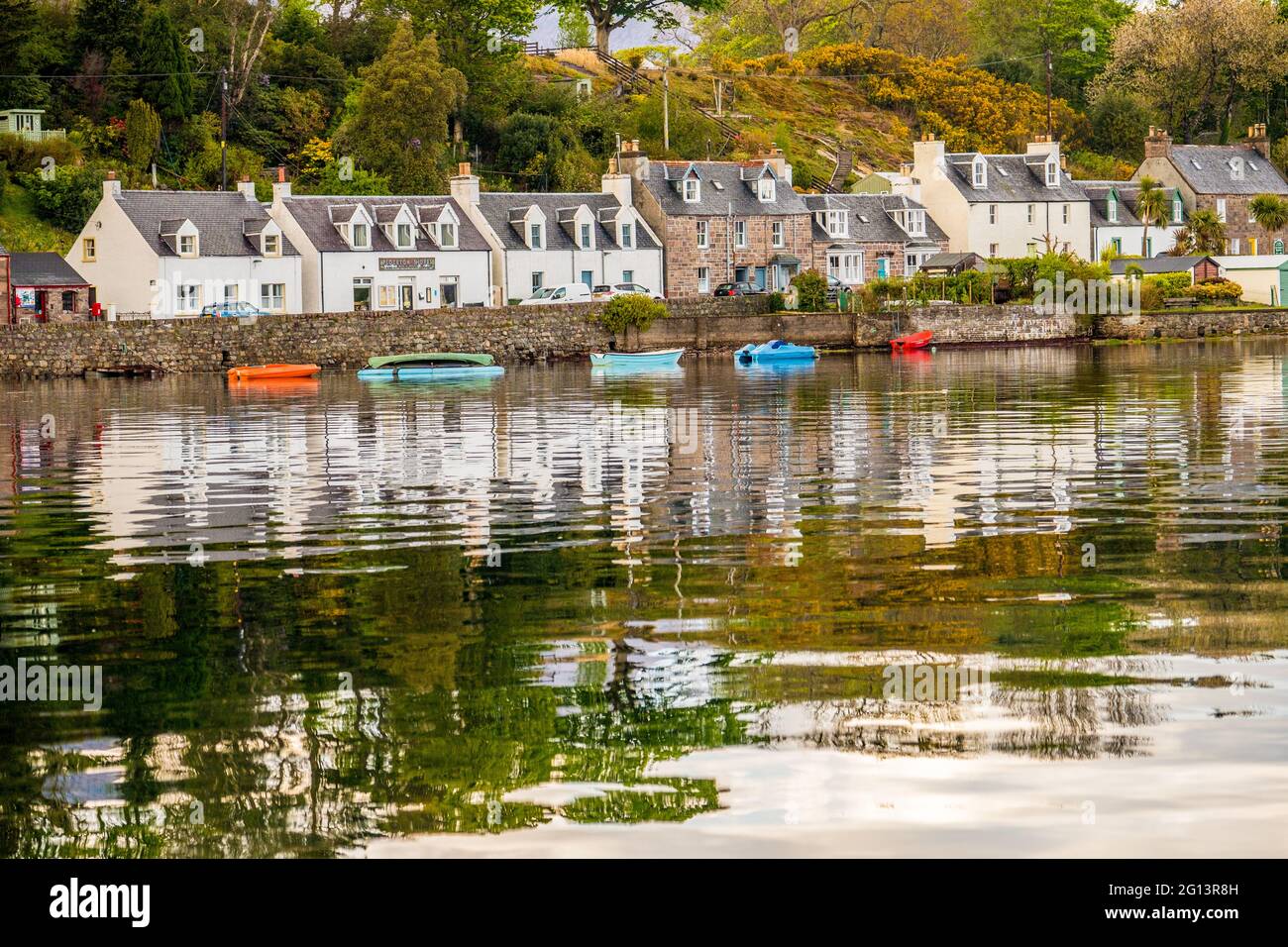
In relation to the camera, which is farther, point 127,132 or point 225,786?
point 127,132

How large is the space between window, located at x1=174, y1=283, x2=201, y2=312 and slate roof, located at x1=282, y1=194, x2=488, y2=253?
247 inches

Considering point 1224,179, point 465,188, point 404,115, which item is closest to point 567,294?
point 465,188

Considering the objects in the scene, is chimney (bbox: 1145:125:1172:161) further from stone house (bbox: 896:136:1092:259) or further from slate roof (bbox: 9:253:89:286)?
slate roof (bbox: 9:253:89:286)

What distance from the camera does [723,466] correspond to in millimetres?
34031

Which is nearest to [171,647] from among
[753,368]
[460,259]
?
[753,368]

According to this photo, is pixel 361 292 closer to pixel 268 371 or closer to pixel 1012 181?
pixel 268 371

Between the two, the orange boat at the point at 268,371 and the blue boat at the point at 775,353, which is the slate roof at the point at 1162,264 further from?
the orange boat at the point at 268,371

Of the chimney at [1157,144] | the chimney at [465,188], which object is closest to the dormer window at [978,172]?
the chimney at [1157,144]

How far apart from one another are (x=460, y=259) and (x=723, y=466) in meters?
66.8

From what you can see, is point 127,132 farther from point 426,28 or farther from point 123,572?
point 123,572

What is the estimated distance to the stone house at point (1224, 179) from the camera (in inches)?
5039
